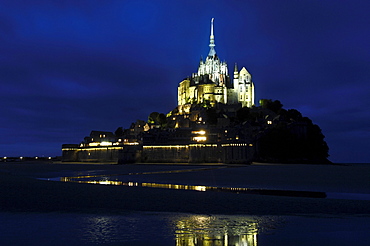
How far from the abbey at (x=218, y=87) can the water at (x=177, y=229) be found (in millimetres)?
140031

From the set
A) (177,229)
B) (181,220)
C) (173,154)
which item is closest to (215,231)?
(177,229)

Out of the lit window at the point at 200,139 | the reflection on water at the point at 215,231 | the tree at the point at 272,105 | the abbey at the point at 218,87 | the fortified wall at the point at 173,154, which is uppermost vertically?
the abbey at the point at 218,87

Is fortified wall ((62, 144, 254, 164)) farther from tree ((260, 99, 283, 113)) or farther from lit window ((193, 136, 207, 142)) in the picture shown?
tree ((260, 99, 283, 113))

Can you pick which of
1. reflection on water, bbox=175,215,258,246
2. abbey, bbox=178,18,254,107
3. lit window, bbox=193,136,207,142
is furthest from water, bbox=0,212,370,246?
abbey, bbox=178,18,254,107

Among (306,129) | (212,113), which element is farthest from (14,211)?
(212,113)

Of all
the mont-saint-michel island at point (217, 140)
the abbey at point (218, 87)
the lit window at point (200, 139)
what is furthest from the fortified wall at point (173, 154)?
the abbey at point (218, 87)

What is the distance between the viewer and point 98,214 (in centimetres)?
1425

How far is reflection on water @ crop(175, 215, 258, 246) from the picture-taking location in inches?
374

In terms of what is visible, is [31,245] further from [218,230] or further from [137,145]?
[137,145]

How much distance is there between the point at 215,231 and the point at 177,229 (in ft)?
4.20

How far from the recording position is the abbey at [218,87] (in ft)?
523

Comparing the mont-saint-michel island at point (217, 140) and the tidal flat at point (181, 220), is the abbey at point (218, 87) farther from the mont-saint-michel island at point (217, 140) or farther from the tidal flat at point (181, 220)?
the tidal flat at point (181, 220)

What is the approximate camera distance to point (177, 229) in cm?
1117

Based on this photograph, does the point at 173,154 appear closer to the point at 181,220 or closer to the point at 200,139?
the point at 200,139
